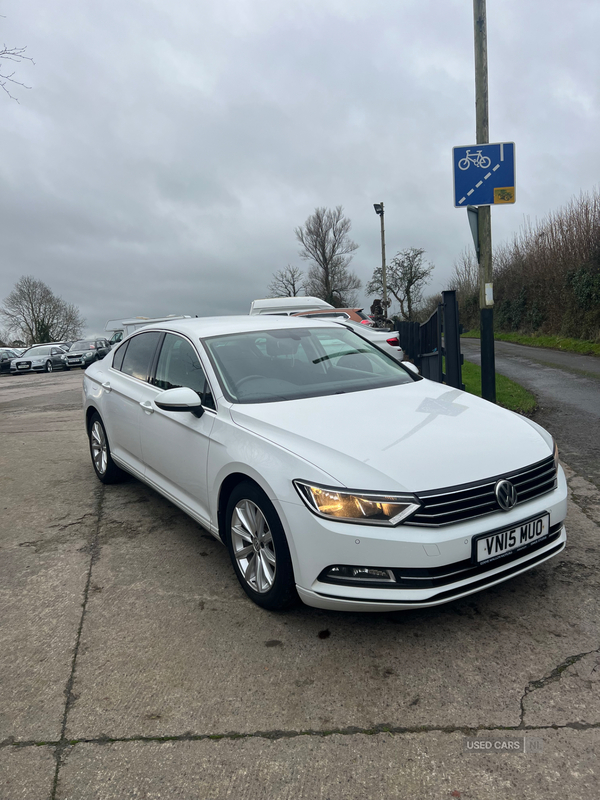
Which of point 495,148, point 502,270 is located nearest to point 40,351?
point 502,270

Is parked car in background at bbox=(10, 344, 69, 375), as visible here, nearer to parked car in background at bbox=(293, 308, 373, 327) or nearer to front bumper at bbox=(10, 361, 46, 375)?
front bumper at bbox=(10, 361, 46, 375)

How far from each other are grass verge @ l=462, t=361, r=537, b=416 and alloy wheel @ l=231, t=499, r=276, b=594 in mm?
5889

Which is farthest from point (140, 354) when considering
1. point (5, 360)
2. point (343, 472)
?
point (5, 360)

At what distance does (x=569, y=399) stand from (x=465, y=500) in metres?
7.58

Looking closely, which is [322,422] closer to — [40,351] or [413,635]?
[413,635]

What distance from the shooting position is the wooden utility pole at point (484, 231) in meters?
7.57

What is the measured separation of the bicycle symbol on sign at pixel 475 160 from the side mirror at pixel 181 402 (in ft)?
17.0

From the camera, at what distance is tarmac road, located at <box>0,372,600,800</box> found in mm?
2121

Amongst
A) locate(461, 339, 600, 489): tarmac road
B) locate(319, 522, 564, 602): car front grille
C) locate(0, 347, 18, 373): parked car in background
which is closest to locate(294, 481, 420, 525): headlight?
locate(319, 522, 564, 602): car front grille

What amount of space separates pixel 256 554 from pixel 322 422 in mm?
797

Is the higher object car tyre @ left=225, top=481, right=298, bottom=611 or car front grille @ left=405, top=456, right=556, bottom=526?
car front grille @ left=405, top=456, right=556, bottom=526

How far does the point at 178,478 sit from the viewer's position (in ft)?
13.4

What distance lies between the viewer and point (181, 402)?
3.62 m

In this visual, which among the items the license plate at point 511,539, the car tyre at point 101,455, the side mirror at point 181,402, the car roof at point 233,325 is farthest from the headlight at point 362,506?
the car tyre at point 101,455
